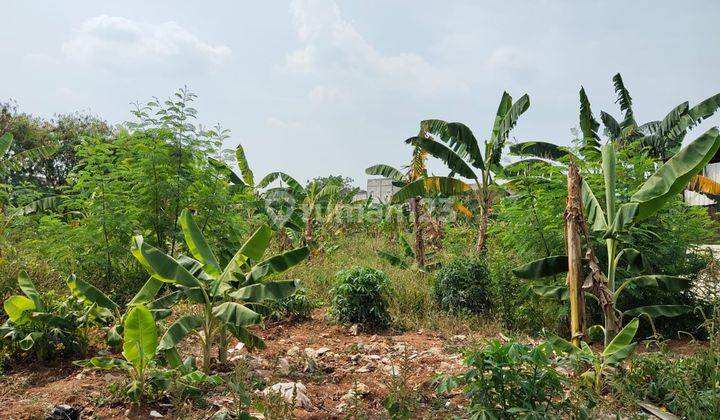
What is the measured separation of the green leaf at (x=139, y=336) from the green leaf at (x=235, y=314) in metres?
0.63

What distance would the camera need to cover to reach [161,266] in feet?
14.1

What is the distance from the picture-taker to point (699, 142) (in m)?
4.66

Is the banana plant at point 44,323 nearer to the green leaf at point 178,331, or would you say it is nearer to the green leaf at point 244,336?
the green leaf at point 178,331

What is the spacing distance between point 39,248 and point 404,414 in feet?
23.0

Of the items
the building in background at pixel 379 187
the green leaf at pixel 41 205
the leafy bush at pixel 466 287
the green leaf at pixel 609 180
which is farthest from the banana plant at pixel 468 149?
the building in background at pixel 379 187

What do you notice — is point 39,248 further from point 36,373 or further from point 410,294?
point 410,294

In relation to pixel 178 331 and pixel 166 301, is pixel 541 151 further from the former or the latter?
pixel 178 331

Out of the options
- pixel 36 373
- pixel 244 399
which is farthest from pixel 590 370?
pixel 36 373

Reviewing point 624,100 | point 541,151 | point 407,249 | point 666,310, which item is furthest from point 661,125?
point 666,310

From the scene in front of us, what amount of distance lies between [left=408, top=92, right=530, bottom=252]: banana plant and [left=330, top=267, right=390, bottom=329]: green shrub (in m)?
3.87

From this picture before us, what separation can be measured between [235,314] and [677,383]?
336cm

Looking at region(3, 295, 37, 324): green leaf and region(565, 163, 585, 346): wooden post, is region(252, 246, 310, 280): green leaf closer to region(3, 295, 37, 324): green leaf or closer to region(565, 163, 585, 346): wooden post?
region(3, 295, 37, 324): green leaf

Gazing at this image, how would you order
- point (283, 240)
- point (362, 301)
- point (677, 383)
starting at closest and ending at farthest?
point (677, 383)
point (362, 301)
point (283, 240)

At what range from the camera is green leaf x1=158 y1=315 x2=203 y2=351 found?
12.9 ft
